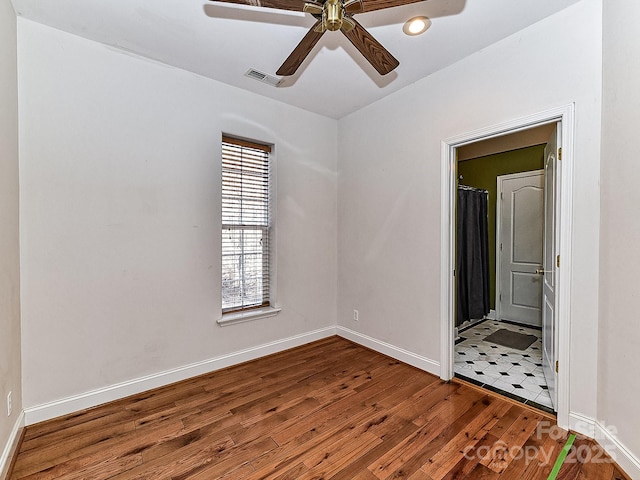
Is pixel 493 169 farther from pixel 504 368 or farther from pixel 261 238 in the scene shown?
pixel 261 238

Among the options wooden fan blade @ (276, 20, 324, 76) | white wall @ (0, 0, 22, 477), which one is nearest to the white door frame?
wooden fan blade @ (276, 20, 324, 76)

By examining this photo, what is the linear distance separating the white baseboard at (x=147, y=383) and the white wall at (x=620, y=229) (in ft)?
8.73

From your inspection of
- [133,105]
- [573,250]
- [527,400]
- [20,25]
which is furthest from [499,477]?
[20,25]

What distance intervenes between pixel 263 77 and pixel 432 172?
182 centimetres

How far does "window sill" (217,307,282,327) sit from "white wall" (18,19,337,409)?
7 cm

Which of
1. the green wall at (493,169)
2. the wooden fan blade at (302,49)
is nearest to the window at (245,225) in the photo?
the wooden fan blade at (302,49)

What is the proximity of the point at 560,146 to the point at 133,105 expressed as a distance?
324 cm

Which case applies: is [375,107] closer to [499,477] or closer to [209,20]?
[209,20]

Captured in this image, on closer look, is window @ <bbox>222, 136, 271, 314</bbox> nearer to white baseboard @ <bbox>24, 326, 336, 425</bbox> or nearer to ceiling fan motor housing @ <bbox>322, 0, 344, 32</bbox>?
white baseboard @ <bbox>24, 326, 336, 425</bbox>

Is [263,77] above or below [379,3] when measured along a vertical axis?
above

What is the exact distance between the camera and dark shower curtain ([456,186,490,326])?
3975 mm

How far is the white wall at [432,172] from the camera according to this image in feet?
6.30

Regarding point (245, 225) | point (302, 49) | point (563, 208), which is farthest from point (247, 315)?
point (563, 208)

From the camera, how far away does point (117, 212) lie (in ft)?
7.84
